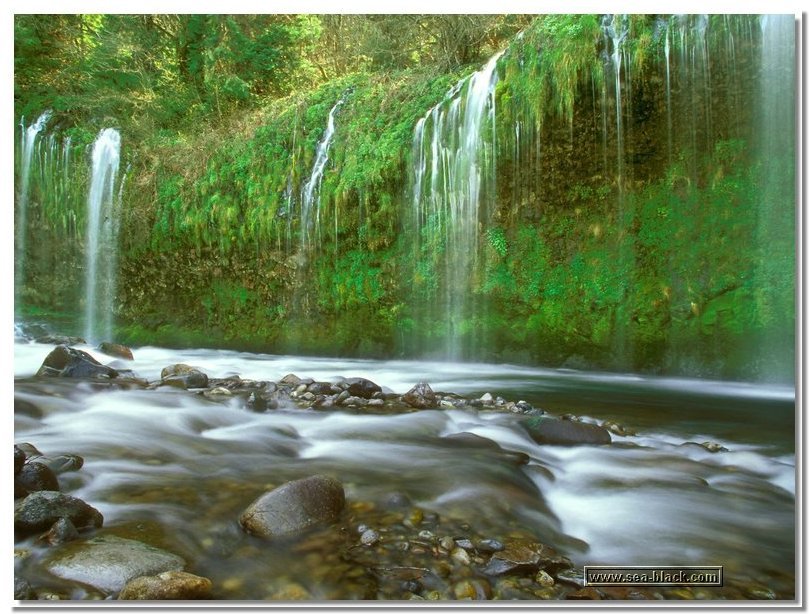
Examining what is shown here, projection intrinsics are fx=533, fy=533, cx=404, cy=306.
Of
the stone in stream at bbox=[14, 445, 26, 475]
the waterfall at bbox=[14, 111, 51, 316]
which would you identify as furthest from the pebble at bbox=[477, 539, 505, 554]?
the waterfall at bbox=[14, 111, 51, 316]

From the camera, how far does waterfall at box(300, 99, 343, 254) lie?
122 inches

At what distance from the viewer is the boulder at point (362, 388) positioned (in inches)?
104

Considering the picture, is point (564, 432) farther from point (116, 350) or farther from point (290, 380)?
point (116, 350)

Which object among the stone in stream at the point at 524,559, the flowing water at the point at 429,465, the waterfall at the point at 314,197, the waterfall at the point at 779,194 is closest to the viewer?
the stone in stream at the point at 524,559

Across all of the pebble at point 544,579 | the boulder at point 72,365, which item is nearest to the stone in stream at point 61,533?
the boulder at point 72,365

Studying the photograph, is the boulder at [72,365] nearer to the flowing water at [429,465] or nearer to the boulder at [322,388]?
the flowing water at [429,465]

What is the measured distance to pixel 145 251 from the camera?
2.77 meters

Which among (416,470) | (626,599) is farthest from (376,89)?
(626,599)

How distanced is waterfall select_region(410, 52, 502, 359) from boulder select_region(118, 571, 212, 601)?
150 centimetres

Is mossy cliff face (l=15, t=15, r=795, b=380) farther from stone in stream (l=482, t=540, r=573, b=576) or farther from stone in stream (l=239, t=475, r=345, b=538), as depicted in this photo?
stone in stream (l=482, t=540, r=573, b=576)

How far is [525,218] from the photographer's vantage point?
2873mm

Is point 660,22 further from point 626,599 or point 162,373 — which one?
point 162,373

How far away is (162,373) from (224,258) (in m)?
0.77

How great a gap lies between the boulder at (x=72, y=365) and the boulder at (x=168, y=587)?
3.77ft
